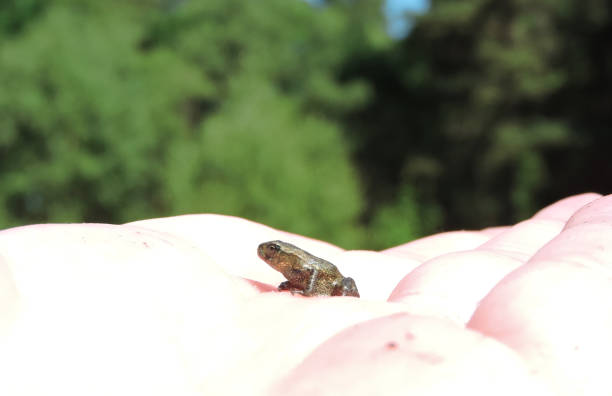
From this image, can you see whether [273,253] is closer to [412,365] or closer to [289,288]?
[289,288]

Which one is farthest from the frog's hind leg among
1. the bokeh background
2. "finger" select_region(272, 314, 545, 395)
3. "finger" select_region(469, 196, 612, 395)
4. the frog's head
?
the bokeh background

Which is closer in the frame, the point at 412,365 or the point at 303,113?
the point at 412,365

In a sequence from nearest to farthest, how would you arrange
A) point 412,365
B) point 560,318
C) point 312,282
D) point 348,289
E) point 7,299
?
point 412,365 → point 560,318 → point 7,299 → point 348,289 → point 312,282

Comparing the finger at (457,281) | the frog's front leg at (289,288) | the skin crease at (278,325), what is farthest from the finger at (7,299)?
the finger at (457,281)

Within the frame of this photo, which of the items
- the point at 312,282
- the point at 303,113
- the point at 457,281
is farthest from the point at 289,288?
the point at 303,113

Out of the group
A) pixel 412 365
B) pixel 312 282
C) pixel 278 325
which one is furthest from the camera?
pixel 312 282

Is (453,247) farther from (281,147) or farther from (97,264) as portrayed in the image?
(281,147)

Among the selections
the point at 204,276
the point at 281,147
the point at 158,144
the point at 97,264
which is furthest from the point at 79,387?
the point at 158,144
